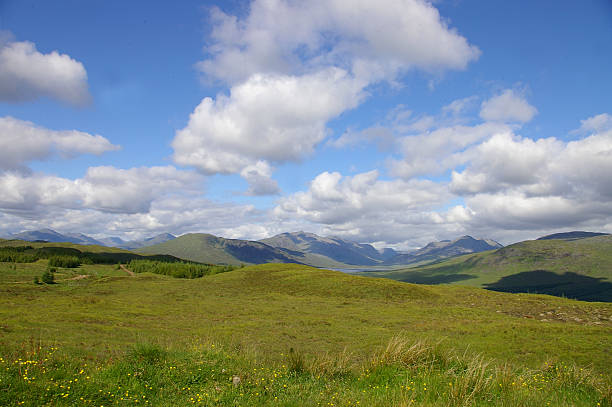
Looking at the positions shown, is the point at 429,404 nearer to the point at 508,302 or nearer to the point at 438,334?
the point at 438,334

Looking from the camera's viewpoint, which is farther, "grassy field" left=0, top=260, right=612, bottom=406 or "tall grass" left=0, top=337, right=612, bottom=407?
"grassy field" left=0, top=260, right=612, bottom=406

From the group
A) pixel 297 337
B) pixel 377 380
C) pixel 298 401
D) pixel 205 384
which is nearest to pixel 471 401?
pixel 377 380

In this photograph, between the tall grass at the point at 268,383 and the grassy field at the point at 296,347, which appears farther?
the grassy field at the point at 296,347

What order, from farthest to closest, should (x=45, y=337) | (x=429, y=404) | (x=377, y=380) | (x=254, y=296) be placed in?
(x=254, y=296), (x=45, y=337), (x=377, y=380), (x=429, y=404)

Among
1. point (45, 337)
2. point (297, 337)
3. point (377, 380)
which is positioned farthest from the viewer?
point (297, 337)

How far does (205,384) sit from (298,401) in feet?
10.6

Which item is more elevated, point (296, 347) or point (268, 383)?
point (268, 383)

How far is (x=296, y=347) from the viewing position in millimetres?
24266

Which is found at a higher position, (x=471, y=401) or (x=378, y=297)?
(x=471, y=401)

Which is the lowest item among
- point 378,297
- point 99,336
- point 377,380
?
point 378,297

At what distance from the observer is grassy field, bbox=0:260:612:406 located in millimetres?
9234

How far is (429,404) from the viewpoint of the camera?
8.35m

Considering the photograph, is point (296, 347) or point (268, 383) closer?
point (268, 383)

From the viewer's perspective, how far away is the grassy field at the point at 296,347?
9.23 meters
